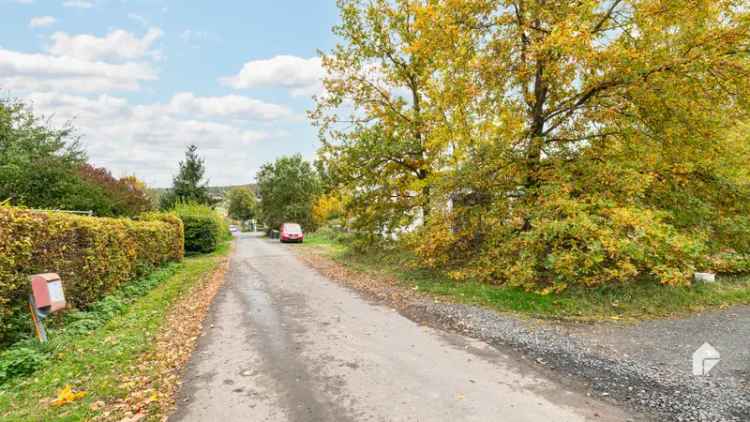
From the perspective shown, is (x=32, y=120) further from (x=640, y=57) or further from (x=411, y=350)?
(x=640, y=57)

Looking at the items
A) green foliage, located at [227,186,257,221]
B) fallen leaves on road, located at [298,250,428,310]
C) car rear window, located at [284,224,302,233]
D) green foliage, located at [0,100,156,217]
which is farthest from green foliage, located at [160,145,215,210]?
green foliage, located at [227,186,257,221]

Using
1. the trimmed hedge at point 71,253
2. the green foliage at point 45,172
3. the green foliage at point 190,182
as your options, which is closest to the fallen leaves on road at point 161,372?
the trimmed hedge at point 71,253

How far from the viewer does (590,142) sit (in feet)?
29.3

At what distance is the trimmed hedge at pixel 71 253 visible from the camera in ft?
17.6

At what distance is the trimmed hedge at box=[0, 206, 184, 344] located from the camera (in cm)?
535

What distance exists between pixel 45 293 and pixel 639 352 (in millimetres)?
8388

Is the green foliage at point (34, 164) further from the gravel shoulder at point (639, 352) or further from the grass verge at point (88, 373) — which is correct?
the gravel shoulder at point (639, 352)

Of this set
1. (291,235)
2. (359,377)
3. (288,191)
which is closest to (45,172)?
(359,377)

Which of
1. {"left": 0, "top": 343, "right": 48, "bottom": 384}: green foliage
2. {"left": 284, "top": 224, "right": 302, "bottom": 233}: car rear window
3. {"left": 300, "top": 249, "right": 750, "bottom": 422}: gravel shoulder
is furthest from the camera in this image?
{"left": 284, "top": 224, "right": 302, "bottom": 233}: car rear window

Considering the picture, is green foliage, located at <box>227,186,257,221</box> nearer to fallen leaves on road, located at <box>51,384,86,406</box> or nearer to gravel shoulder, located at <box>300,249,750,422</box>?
gravel shoulder, located at <box>300,249,750,422</box>

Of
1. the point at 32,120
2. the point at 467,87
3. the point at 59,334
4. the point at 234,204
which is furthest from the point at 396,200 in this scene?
the point at 234,204

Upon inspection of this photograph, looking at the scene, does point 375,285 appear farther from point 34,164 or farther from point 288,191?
point 288,191

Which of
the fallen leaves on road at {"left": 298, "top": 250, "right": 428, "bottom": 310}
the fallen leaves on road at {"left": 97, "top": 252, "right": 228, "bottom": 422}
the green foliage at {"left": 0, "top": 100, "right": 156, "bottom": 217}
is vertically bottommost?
the fallen leaves on road at {"left": 298, "top": 250, "right": 428, "bottom": 310}

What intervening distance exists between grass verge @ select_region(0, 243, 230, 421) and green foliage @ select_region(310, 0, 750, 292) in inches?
250
